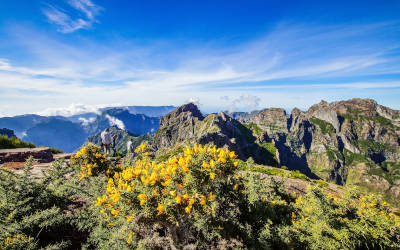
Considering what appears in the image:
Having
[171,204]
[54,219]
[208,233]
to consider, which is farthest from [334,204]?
[54,219]

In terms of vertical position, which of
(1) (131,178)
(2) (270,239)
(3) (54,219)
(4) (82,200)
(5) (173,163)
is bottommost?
(2) (270,239)

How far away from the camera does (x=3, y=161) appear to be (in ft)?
38.7

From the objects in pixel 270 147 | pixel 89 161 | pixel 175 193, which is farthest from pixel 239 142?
pixel 175 193

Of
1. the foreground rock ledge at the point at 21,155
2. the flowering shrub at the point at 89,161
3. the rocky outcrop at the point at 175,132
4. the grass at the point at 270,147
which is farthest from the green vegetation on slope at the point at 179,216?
the grass at the point at 270,147

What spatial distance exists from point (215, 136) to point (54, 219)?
7391 centimetres

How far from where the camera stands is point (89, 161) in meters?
8.66

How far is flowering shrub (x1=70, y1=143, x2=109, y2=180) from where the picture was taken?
8.30 m

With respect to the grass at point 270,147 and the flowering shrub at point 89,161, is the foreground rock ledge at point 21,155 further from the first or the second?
the grass at point 270,147

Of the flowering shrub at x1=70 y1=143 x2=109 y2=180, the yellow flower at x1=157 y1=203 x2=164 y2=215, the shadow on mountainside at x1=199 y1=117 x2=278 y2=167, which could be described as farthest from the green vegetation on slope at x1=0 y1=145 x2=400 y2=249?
the shadow on mountainside at x1=199 y1=117 x2=278 y2=167

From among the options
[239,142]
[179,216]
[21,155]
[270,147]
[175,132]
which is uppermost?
[179,216]

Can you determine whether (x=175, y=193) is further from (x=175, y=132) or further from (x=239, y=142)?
(x=175, y=132)

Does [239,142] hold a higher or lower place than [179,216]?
lower

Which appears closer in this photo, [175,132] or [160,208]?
[160,208]

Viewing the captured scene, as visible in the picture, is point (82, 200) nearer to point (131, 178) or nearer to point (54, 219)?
point (54, 219)
